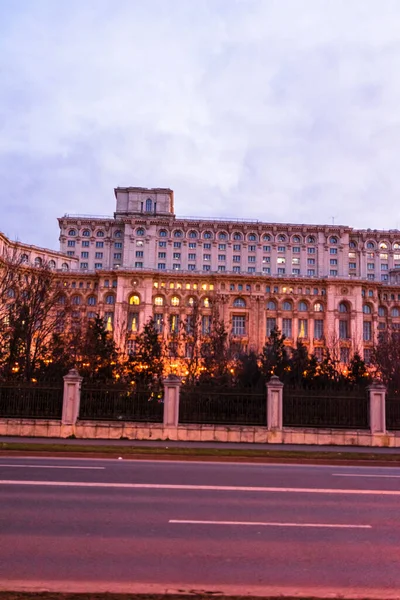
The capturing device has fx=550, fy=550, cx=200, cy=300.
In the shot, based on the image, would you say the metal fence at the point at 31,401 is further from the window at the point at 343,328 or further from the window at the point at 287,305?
the window at the point at 343,328

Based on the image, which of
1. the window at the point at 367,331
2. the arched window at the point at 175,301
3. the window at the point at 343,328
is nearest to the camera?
the arched window at the point at 175,301

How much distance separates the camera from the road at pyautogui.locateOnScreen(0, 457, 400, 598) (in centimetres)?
586

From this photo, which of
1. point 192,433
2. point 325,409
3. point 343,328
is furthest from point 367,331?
point 192,433

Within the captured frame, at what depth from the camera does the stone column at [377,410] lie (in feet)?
74.8

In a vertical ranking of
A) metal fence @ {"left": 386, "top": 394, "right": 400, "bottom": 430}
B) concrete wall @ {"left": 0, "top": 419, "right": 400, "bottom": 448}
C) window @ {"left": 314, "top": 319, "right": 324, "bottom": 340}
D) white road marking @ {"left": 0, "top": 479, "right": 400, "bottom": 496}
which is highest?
window @ {"left": 314, "top": 319, "right": 324, "bottom": 340}

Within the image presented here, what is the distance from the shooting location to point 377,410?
22969 millimetres

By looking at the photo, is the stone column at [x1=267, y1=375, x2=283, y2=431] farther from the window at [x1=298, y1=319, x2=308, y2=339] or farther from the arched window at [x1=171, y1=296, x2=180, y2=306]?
the window at [x1=298, y1=319, x2=308, y2=339]

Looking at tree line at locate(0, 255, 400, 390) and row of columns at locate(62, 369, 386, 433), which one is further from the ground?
tree line at locate(0, 255, 400, 390)

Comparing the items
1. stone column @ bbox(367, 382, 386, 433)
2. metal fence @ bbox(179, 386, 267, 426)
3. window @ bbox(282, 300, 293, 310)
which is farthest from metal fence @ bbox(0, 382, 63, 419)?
window @ bbox(282, 300, 293, 310)

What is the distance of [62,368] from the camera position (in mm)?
36906

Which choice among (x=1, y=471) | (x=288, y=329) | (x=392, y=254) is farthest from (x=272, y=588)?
(x=392, y=254)

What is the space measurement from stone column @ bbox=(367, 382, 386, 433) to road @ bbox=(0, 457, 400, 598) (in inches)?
402

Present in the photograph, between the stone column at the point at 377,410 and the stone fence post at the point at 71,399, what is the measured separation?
1229 cm

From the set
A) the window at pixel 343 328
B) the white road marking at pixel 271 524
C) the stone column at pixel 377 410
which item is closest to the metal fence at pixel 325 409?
the stone column at pixel 377 410
